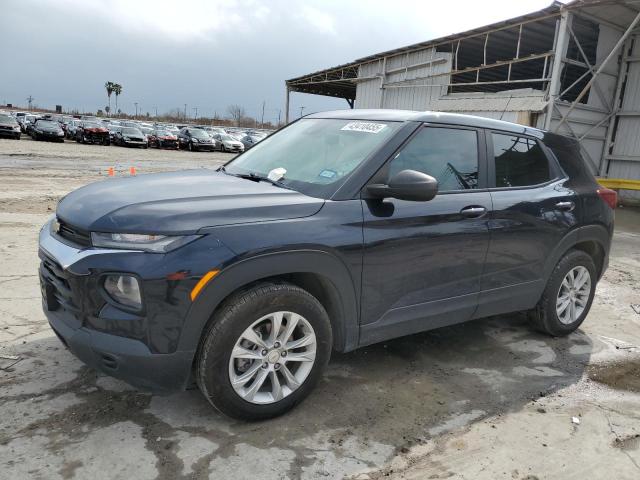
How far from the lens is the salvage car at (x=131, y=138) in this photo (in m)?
32.3

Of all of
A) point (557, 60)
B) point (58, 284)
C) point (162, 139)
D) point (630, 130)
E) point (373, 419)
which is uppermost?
point (557, 60)

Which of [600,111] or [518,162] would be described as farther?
[600,111]

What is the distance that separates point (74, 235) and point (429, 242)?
6.92 feet

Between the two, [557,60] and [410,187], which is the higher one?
[557,60]

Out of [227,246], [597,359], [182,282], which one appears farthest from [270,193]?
[597,359]

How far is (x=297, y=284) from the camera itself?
119 inches

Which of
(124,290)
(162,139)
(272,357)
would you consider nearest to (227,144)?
(162,139)

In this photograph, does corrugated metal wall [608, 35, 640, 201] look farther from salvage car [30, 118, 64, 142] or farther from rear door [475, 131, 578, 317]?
salvage car [30, 118, 64, 142]

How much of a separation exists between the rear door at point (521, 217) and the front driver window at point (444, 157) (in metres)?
0.20

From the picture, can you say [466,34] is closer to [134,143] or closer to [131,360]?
[131,360]

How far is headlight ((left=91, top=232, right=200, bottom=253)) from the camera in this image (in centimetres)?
253

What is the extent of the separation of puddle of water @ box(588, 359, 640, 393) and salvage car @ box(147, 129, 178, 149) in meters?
33.6

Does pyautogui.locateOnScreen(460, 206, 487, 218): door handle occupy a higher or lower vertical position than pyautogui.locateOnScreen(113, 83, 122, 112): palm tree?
lower

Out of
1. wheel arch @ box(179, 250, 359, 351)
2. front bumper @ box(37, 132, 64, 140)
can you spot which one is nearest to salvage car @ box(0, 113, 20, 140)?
front bumper @ box(37, 132, 64, 140)
